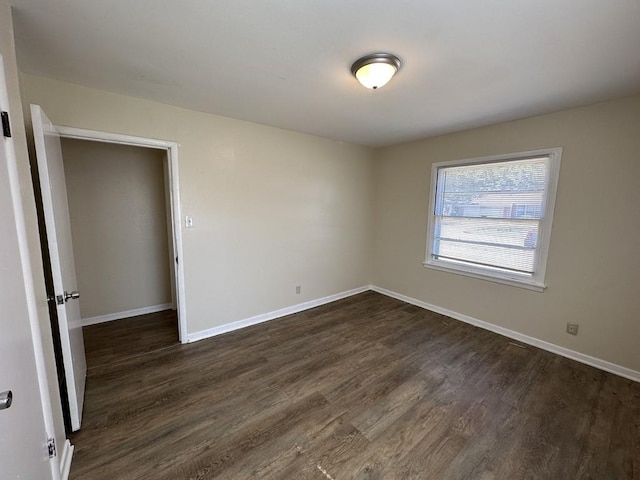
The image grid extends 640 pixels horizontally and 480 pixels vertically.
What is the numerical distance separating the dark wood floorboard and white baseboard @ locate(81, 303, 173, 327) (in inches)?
3.0

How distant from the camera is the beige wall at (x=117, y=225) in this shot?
10.5 ft

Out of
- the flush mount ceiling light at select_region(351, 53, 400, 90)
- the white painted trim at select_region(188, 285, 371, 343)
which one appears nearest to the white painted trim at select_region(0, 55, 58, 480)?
the white painted trim at select_region(188, 285, 371, 343)

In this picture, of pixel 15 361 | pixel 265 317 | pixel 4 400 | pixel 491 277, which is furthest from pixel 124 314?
pixel 491 277

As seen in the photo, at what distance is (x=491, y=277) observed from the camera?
3.26m

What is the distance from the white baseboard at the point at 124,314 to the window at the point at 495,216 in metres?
3.98

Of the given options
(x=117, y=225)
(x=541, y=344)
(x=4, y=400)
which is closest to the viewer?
(x=4, y=400)

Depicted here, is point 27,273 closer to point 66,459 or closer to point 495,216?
point 66,459

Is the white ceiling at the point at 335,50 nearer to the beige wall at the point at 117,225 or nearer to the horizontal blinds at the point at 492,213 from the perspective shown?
the horizontal blinds at the point at 492,213

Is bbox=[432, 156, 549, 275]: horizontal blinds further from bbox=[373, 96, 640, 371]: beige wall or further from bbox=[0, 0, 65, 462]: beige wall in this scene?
bbox=[0, 0, 65, 462]: beige wall

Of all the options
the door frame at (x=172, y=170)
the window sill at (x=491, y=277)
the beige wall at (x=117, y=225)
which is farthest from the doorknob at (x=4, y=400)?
the window sill at (x=491, y=277)

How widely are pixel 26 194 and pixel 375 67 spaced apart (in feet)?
6.87

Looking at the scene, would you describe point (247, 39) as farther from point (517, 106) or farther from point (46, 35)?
point (517, 106)

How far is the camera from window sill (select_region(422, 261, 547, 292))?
292 cm

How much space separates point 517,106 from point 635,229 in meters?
1.50
